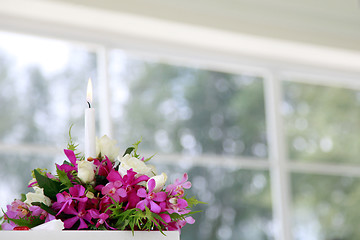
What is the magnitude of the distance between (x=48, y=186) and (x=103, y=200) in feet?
0.32

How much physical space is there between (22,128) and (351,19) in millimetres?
2041

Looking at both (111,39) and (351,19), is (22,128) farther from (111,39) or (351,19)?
(351,19)

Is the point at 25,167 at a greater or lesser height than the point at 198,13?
lesser

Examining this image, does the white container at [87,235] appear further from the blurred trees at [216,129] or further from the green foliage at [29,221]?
the blurred trees at [216,129]

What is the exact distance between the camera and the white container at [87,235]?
0.75 metres

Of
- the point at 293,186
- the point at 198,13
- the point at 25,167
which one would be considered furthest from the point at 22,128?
the point at 293,186

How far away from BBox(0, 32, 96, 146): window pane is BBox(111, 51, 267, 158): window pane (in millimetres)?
217

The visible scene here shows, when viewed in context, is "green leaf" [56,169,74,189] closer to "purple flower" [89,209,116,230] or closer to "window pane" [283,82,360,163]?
"purple flower" [89,209,116,230]

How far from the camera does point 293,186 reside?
11.4 feet

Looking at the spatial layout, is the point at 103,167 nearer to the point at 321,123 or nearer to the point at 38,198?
the point at 38,198

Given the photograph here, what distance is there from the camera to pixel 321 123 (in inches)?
145

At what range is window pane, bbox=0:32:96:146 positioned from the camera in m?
2.67

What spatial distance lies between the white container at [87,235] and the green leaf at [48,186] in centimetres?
12

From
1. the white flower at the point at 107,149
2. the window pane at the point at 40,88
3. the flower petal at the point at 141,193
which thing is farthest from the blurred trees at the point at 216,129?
the flower petal at the point at 141,193
